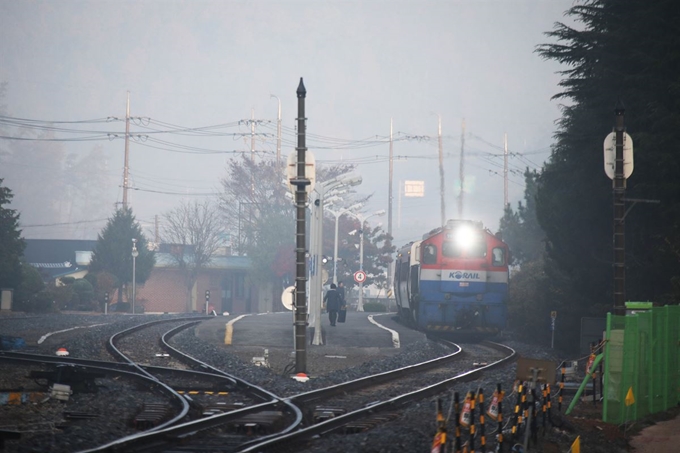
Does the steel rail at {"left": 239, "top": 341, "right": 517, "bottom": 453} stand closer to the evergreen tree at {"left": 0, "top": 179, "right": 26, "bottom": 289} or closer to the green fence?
the green fence

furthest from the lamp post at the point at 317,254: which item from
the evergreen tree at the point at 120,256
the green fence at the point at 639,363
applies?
the evergreen tree at the point at 120,256

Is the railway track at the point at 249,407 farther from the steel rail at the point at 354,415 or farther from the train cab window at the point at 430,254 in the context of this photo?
the train cab window at the point at 430,254

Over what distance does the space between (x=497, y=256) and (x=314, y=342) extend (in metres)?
7.78

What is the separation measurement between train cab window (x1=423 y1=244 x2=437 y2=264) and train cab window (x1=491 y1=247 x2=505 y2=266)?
80.2 inches

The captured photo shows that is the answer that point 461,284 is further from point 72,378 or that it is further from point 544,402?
point 544,402

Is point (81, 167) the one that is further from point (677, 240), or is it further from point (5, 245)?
point (677, 240)

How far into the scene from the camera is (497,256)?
31.0 meters

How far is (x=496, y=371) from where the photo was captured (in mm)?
20703

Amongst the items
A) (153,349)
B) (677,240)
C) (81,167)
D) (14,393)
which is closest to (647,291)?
(677,240)

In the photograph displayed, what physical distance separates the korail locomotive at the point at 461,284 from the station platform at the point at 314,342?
1180 millimetres

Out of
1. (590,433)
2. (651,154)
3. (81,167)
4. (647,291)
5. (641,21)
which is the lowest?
(590,433)

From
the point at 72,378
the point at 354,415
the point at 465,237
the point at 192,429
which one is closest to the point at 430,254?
the point at 465,237

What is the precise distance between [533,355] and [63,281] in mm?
43211

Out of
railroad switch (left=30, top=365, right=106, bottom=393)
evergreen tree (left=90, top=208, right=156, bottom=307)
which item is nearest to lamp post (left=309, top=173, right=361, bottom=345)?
railroad switch (left=30, top=365, right=106, bottom=393)
